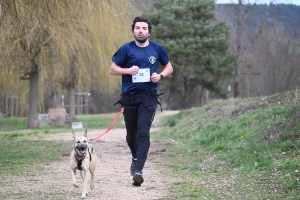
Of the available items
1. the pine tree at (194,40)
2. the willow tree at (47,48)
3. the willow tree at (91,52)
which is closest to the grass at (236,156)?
the willow tree at (47,48)

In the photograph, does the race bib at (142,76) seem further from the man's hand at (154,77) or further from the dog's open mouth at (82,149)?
the dog's open mouth at (82,149)

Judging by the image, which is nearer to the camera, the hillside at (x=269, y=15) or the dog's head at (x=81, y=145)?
the dog's head at (x=81, y=145)

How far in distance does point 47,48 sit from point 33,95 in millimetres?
4316

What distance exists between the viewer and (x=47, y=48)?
71.4 ft

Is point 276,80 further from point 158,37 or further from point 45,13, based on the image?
point 45,13

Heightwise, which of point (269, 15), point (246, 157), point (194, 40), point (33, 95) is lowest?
point (33, 95)

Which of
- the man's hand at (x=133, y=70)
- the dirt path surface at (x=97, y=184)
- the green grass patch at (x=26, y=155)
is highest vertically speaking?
the man's hand at (x=133, y=70)

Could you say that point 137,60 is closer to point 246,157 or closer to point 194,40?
Result: point 246,157

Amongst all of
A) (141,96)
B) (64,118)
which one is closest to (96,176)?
(141,96)

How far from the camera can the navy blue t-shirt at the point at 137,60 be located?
24.5 ft

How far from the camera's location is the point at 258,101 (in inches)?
627

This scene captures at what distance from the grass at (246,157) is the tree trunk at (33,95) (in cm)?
1028

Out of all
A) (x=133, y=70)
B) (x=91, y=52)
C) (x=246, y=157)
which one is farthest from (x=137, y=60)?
(x=91, y=52)

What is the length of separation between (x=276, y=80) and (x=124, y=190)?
122 ft
